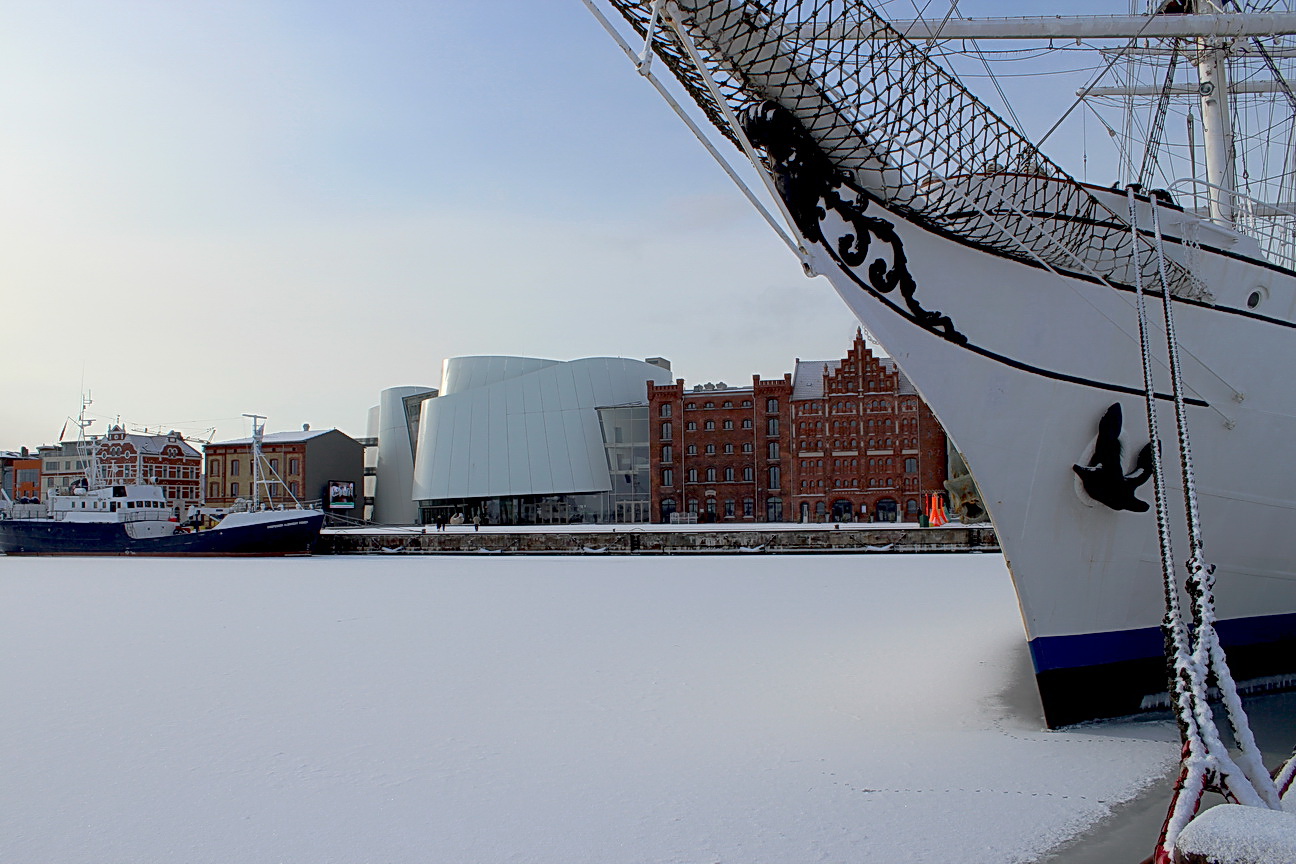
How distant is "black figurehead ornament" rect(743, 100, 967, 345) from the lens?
6637 mm

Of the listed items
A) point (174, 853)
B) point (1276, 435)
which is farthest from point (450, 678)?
point (1276, 435)

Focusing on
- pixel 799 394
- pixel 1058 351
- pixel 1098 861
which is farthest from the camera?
pixel 799 394

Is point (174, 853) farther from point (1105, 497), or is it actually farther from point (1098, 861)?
point (1105, 497)

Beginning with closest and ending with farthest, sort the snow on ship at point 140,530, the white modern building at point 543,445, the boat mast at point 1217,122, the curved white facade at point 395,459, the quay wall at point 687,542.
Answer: the boat mast at point 1217,122 → the quay wall at point 687,542 → the snow on ship at point 140,530 → the white modern building at point 543,445 → the curved white facade at point 395,459

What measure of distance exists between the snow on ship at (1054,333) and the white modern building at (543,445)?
49.0 meters

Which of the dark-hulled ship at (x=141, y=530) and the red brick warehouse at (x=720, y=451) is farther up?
the red brick warehouse at (x=720, y=451)

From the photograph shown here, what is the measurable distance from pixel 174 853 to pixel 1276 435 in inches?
336

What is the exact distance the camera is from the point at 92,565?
104 feet

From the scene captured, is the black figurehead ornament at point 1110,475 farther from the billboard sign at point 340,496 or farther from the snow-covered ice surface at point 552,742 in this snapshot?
the billboard sign at point 340,496

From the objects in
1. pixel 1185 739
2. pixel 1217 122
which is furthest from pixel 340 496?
pixel 1185 739

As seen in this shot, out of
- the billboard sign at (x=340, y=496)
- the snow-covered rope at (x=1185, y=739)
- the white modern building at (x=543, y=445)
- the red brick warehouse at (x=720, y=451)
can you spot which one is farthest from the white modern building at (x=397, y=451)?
the snow-covered rope at (x=1185, y=739)

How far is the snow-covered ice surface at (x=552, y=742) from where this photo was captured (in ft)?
16.3

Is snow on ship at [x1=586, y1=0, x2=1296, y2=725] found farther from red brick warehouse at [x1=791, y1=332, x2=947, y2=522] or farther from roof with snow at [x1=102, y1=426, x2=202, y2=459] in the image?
roof with snow at [x1=102, y1=426, x2=202, y2=459]

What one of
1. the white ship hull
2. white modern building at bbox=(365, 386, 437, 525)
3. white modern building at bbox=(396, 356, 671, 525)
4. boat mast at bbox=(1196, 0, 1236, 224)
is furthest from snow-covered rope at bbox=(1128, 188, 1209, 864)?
white modern building at bbox=(365, 386, 437, 525)
